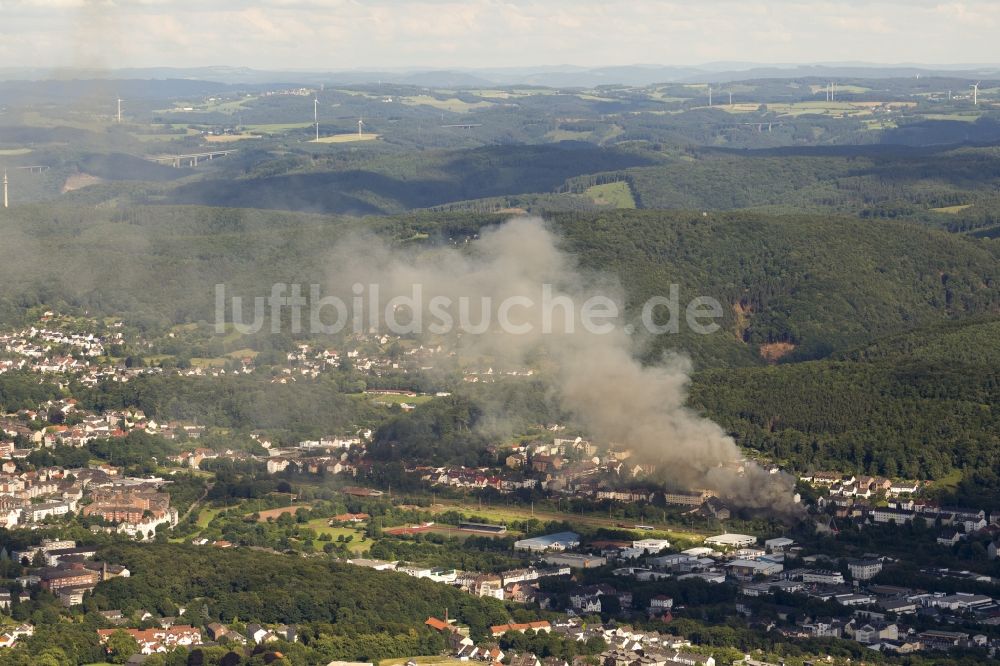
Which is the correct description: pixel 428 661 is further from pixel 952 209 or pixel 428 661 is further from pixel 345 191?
pixel 345 191

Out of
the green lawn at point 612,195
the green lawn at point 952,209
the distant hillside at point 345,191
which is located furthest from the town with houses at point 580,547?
the distant hillside at point 345,191

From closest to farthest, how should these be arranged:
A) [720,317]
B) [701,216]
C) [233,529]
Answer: [233,529] → [720,317] → [701,216]

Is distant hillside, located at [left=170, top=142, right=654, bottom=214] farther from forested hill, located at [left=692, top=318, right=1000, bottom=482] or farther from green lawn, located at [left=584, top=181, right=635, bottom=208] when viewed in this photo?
forested hill, located at [left=692, top=318, right=1000, bottom=482]

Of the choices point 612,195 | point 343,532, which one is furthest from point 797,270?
point 612,195

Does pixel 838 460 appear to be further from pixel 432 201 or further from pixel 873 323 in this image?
pixel 432 201

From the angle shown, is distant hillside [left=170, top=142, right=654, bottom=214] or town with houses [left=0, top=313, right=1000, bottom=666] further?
distant hillside [left=170, top=142, right=654, bottom=214]

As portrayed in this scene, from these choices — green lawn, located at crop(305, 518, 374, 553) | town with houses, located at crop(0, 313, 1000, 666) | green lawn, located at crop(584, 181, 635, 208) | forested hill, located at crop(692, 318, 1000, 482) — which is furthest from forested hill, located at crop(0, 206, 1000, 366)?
green lawn, located at crop(584, 181, 635, 208)

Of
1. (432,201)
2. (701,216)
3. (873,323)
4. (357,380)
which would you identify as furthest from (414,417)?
(432,201)
